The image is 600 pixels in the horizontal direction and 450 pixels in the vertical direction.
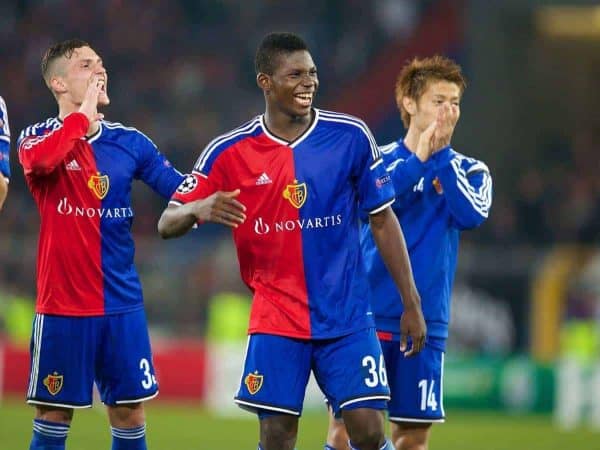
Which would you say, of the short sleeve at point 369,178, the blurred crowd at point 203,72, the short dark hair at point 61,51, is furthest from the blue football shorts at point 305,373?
the blurred crowd at point 203,72

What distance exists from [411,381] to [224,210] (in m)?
1.85

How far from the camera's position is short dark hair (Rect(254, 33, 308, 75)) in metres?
6.06

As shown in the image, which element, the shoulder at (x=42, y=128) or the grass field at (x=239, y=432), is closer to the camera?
the shoulder at (x=42, y=128)

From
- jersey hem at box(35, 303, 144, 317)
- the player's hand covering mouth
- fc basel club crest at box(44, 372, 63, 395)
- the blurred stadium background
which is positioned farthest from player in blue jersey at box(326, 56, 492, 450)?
the blurred stadium background

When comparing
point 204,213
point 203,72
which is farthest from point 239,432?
point 203,72

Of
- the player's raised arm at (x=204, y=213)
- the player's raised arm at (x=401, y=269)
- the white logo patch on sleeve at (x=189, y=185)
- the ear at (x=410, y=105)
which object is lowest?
the player's raised arm at (x=401, y=269)

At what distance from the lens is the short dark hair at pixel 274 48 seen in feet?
19.9

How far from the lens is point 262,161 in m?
6.05

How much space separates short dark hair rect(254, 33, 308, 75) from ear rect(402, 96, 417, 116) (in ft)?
4.23

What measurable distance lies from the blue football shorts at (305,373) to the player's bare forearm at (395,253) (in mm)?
278

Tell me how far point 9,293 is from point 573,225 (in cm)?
728

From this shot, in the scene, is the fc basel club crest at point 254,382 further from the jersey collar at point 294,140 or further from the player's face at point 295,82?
the player's face at point 295,82

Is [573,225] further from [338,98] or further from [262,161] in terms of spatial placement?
[262,161]

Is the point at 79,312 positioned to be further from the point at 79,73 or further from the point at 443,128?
the point at 443,128
